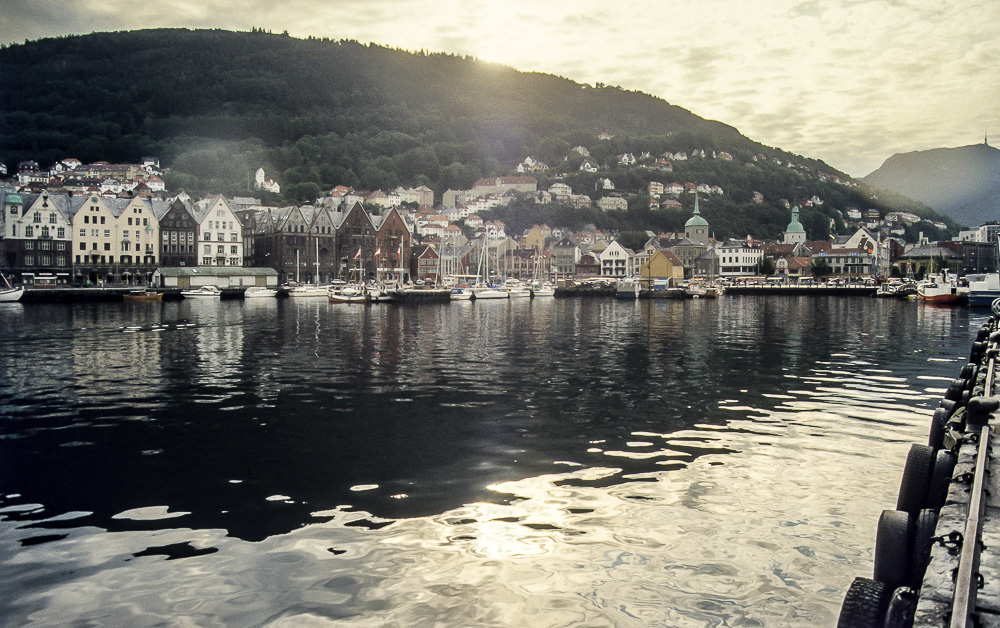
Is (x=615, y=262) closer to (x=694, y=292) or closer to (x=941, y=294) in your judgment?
(x=694, y=292)

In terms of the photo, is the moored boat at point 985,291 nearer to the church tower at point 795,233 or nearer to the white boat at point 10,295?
the white boat at point 10,295

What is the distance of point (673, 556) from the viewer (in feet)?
24.8

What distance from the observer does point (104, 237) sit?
93.3 metres

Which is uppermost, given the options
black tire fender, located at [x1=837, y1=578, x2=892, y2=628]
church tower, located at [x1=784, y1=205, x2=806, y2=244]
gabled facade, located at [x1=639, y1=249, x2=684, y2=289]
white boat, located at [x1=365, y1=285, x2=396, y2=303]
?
church tower, located at [x1=784, y1=205, x2=806, y2=244]

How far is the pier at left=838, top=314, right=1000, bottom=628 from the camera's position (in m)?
3.47

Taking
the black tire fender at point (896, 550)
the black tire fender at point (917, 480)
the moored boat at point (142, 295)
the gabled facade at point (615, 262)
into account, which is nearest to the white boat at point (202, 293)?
the moored boat at point (142, 295)

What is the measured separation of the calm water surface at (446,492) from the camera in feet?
21.8

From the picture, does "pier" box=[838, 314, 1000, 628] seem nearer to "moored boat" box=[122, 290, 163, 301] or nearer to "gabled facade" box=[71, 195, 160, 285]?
"moored boat" box=[122, 290, 163, 301]

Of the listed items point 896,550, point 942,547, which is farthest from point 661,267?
point 942,547

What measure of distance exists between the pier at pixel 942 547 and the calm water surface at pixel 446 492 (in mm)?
1477

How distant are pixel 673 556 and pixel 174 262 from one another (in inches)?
4078

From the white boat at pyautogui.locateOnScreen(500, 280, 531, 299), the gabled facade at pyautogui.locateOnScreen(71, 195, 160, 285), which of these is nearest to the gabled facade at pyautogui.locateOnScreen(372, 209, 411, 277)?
the white boat at pyautogui.locateOnScreen(500, 280, 531, 299)

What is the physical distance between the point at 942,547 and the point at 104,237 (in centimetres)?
10576

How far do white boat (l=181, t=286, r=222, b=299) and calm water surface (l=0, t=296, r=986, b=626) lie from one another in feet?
221
